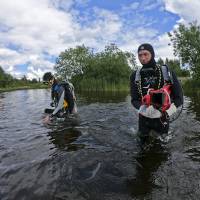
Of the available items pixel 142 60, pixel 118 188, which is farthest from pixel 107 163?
pixel 142 60

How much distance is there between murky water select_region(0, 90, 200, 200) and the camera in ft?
17.5

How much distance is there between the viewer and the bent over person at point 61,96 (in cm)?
1162

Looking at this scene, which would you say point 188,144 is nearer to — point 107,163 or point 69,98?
point 107,163

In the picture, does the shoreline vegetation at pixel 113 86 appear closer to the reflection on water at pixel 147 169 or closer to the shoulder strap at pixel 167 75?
the reflection on water at pixel 147 169

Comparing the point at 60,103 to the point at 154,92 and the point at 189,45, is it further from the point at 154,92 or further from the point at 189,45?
the point at 189,45

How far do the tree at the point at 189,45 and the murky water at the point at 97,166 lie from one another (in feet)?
106

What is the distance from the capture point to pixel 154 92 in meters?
6.91

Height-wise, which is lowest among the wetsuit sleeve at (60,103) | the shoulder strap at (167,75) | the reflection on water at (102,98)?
the reflection on water at (102,98)

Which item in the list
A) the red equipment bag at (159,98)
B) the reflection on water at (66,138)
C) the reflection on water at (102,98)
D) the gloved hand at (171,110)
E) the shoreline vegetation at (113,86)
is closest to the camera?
the red equipment bag at (159,98)

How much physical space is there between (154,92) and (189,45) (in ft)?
122

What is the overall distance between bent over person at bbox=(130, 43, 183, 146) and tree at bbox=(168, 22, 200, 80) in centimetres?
3478

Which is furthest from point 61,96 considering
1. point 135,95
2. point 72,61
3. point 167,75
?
point 72,61

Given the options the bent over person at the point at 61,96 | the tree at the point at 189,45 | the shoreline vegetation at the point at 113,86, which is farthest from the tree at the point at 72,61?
the bent over person at the point at 61,96

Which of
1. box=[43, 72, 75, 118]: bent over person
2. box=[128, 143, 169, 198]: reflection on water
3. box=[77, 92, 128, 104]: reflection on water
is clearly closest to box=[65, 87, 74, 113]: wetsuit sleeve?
box=[43, 72, 75, 118]: bent over person
